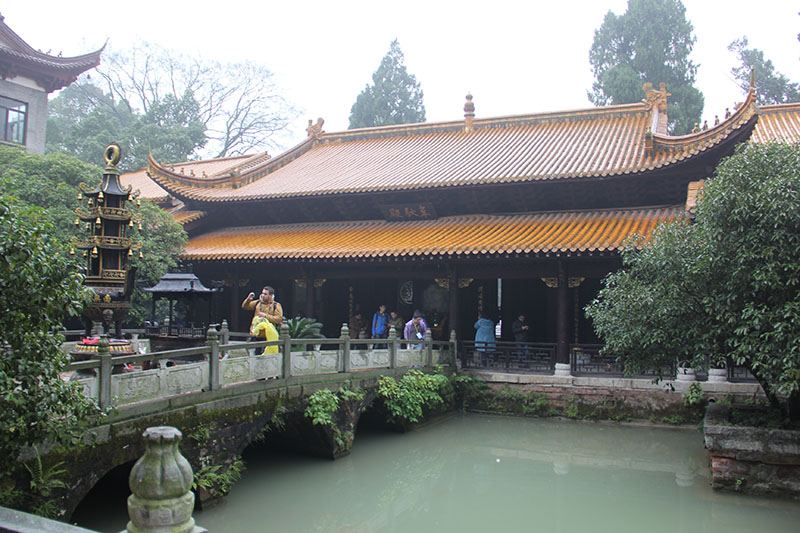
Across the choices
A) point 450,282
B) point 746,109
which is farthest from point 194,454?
point 746,109

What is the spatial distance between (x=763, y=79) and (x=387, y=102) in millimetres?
19328

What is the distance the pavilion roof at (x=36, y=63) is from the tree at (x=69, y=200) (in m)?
4.90

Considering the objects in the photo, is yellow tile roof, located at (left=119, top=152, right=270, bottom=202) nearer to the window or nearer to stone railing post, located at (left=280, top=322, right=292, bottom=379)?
the window

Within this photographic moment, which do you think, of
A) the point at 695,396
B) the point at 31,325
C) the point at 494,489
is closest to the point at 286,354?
the point at 494,489

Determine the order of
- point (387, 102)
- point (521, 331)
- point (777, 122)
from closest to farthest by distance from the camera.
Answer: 1. point (521, 331)
2. point (777, 122)
3. point (387, 102)

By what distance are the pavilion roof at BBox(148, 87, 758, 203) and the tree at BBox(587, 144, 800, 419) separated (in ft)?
14.4

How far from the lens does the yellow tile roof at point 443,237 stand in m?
12.3

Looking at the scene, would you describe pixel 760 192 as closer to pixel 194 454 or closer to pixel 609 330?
pixel 609 330

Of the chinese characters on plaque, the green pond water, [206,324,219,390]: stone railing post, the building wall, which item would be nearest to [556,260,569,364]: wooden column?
the green pond water

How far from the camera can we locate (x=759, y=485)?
783cm

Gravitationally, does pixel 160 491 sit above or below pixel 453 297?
below

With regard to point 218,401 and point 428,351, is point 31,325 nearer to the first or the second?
point 218,401

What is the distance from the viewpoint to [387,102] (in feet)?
113

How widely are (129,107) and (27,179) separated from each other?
26031 millimetres
